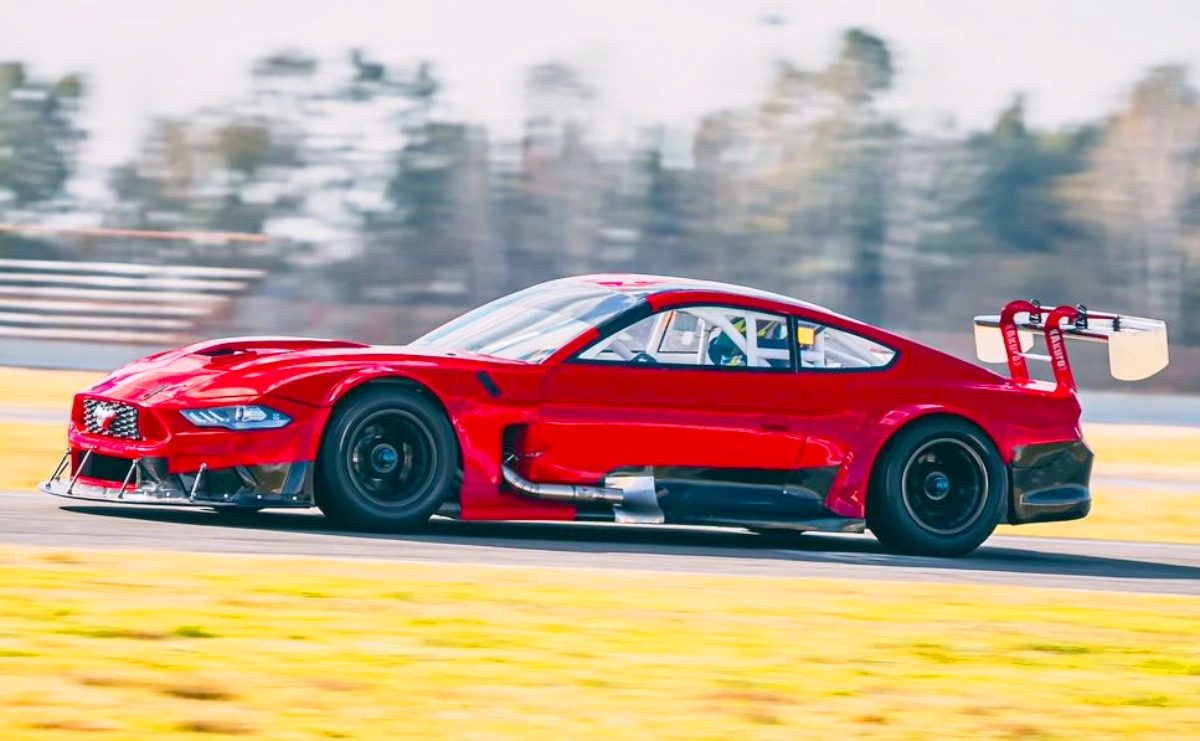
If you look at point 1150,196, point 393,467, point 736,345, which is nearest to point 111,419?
point 393,467

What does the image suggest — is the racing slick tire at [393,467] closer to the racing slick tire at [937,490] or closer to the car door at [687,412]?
the car door at [687,412]

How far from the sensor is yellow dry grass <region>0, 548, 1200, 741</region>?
4809mm

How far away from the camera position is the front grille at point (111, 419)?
800cm

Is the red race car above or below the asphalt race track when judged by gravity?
above

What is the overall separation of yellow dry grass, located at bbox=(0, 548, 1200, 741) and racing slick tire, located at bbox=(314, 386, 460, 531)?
0.87 m

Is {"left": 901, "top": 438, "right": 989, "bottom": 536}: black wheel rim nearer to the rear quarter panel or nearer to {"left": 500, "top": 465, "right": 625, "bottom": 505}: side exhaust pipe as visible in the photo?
the rear quarter panel

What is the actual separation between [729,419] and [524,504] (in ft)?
3.62

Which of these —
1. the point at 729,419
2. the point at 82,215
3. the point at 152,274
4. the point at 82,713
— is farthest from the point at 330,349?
the point at 82,215

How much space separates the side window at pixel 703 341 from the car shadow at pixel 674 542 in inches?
35.6

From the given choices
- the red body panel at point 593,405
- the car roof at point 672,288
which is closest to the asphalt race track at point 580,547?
the red body panel at point 593,405

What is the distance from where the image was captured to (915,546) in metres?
9.25

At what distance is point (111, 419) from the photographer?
8.08m

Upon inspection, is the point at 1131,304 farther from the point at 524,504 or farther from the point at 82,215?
the point at 524,504

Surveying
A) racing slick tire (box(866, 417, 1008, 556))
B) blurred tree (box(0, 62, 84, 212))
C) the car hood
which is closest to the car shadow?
racing slick tire (box(866, 417, 1008, 556))
